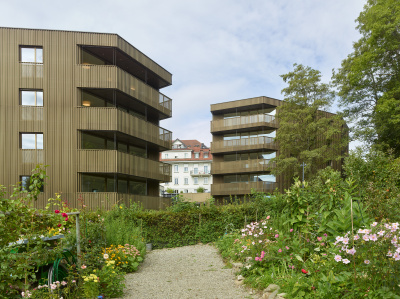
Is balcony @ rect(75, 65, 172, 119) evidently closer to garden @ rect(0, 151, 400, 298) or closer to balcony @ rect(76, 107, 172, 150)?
balcony @ rect(76, 107, 172, 150)

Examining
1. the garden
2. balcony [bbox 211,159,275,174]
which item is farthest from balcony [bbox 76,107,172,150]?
balcony [bbox 211,159,275,174]

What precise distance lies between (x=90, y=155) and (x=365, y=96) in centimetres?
1966

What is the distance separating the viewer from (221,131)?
4034 cm

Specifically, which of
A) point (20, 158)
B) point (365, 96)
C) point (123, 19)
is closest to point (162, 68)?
point (20, 158)

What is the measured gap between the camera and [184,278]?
853 centimetres

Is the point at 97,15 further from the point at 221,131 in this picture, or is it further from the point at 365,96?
the point at 221,131

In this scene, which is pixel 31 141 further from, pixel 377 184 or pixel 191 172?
pixel 191 172

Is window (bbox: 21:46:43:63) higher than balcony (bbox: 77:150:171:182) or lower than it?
higher

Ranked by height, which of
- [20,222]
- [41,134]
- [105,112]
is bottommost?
[20,222]

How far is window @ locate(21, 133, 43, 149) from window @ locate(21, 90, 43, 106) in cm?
191

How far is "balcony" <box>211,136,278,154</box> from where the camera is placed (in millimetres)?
36656

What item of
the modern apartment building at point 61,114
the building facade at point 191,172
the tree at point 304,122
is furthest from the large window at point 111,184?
the building facade at point 191,172

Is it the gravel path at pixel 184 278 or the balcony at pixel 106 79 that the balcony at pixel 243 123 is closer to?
the balcony at pixel 106 79

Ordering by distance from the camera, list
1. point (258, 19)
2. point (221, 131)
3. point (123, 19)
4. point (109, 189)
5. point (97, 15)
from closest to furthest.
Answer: point (258, 19)
point (97, 15)
point (123, 19)
point (109, 189)
point (221, 131)
